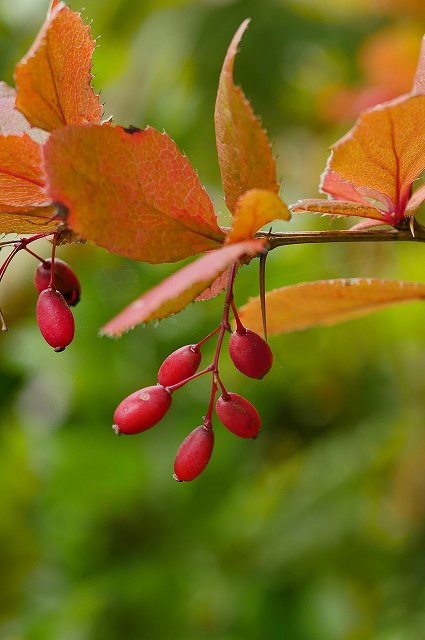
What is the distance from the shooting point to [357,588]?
5.10ft

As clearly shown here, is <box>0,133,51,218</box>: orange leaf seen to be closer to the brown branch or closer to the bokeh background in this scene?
the brown branch

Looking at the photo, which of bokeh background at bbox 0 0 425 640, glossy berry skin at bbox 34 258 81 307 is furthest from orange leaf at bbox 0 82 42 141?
bokeh background at bbox 0 0 425 640

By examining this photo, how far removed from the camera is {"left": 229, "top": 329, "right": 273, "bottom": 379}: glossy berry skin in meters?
0.56

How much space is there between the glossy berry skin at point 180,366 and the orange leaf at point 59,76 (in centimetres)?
17

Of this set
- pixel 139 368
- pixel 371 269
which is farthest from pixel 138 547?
pixel 371 269

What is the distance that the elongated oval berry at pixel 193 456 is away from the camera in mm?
581

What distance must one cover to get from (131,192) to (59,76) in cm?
10

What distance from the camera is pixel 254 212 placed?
491 millimetres

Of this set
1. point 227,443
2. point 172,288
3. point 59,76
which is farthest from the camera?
point 227,443

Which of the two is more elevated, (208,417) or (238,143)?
(238,143)

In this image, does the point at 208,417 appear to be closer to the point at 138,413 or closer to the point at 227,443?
the point at 138,413

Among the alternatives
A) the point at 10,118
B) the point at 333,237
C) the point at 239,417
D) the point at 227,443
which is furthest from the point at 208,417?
the point at 227,443

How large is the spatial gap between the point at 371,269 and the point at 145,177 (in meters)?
1.43

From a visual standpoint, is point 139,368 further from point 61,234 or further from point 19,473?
point 61,234
